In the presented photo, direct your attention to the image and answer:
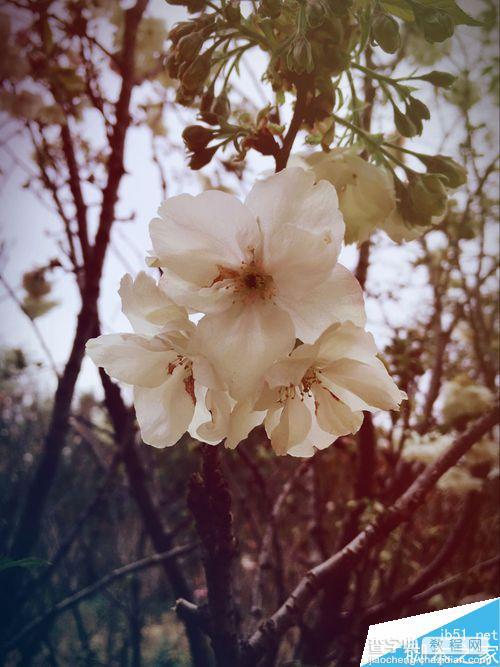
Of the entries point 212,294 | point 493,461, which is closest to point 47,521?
point 493,461

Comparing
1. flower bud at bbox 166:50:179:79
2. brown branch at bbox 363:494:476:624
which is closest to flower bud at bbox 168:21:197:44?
flower bud at bbox 166:50:179:79

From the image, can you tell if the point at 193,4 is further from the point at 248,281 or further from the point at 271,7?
the point at 248,281

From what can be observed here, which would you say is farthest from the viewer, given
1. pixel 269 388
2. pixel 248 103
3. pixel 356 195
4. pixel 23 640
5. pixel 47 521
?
pixel 47 521

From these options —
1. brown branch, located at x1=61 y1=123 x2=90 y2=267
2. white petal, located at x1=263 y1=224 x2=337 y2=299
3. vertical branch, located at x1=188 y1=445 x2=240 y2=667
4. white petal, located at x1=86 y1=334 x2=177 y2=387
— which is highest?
brown branch, located at x1=61 y1=123 x2=90 y2=267

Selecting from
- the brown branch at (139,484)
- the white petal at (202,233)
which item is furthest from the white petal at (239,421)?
the brown branch at (139,484)

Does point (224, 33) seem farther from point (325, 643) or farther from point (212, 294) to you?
point (325, 643)

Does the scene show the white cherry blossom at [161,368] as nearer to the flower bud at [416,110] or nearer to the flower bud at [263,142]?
the flower bud at [263,142]

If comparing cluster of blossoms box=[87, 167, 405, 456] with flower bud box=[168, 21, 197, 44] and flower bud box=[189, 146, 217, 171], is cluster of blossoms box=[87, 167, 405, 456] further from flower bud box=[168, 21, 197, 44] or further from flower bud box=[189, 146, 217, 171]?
flower bud box=[168, 21, 197, 44]

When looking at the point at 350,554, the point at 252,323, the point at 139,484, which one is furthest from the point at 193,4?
the point at 139,484
